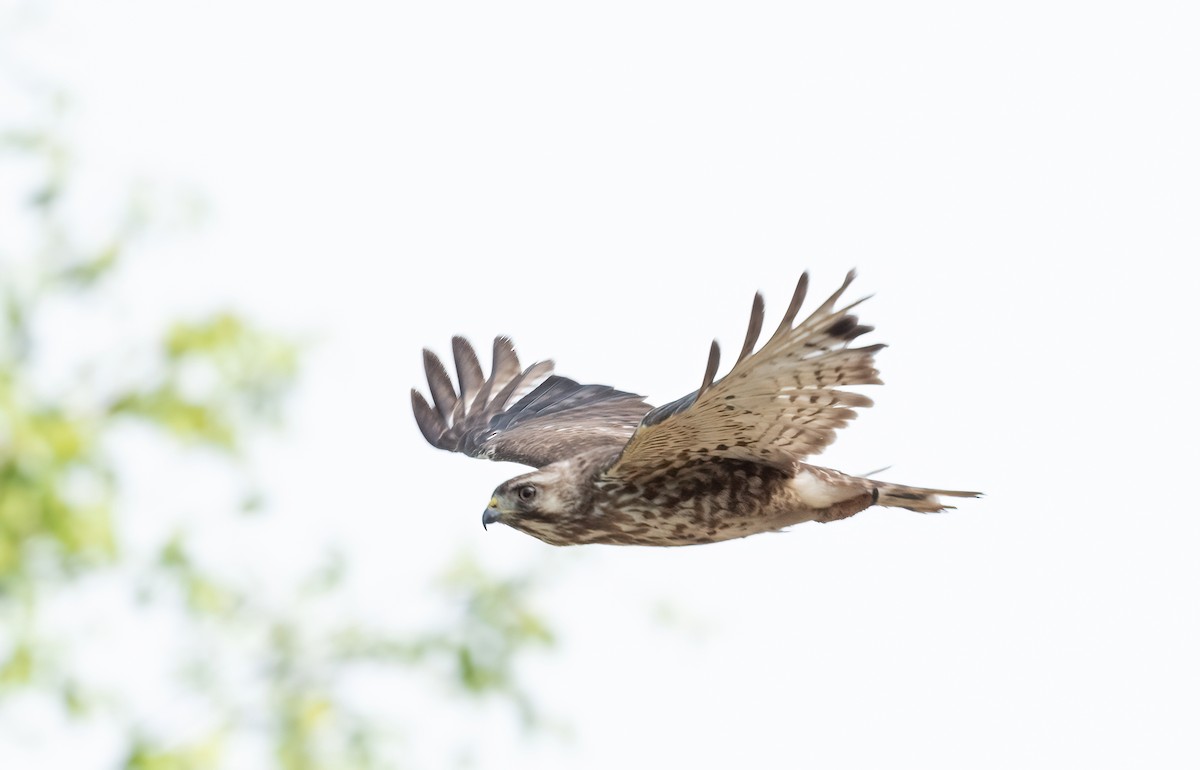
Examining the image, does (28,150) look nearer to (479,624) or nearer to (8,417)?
(8,417)

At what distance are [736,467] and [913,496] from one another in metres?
0.79

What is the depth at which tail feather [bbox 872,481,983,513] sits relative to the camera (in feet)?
19.5

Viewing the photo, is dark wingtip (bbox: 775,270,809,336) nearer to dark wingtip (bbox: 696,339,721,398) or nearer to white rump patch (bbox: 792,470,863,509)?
dark wingtip (bbox: 696,339,721,398)

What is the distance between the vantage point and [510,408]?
27.9ft

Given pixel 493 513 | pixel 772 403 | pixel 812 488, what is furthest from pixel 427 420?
pixel 772 403

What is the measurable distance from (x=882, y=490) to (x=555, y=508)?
1.21 metres

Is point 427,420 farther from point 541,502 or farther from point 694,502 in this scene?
point 694,502

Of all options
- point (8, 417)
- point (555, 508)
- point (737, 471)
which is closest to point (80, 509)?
point (8, 417)

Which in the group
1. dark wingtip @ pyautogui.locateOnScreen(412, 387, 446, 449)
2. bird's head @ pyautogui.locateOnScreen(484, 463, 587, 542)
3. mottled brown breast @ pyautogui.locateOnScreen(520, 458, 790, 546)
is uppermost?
dark wingtip @ pyautogui.locateOnScreen(412, 387, 446, 449)

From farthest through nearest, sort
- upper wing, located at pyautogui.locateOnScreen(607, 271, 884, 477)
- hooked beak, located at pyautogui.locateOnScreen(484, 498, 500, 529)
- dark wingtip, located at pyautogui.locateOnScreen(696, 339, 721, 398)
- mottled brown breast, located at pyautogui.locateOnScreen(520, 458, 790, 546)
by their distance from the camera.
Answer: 1. hooked beak, located at pyautogui.locateOnScreen(484, 498, 500, 529)
2. mottled brown breast, located at pyautogui.locateOnScreen(520, 458, 790, 546)
3. upper wing, located at pyautogui.locateOnScreen(607, 271, 884, 477)
4. dark wingtip, located at pyautogui.locateOnScreen(696, 339, 721, 398)

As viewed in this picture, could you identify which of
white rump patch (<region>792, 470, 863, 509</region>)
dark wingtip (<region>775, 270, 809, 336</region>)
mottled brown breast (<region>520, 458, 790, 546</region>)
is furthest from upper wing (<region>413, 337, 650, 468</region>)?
dark wingtip (<region>775, 270, 809, 336</region>)

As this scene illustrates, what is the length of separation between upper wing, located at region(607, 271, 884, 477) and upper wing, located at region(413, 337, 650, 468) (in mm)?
1901

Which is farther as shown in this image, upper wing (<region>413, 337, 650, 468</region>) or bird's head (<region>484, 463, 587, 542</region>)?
upper wing (<region>413, 337, 650, 468</region>)

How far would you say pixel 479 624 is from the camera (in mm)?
12039
